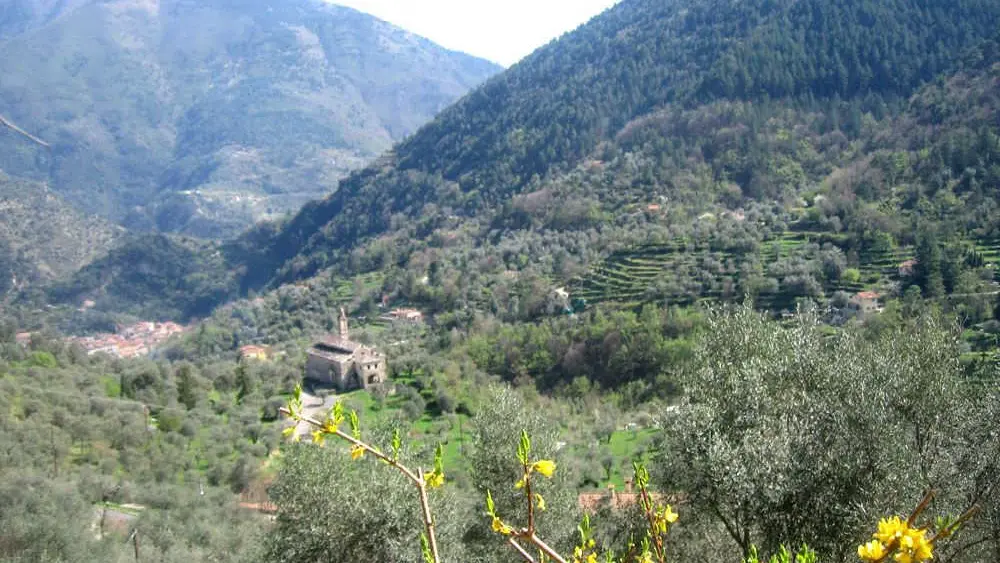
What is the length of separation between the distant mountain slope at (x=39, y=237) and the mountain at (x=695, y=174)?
20.9m

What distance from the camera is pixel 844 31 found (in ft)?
235

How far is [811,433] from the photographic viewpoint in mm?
8711

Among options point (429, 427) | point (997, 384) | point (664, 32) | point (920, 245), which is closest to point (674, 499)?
point (997, 384)

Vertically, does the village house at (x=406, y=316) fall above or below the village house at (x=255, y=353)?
above

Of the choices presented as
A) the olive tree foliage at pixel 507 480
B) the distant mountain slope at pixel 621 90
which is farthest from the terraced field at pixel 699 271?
the olive tree foliage at pixel 507 480

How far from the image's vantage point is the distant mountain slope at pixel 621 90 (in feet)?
219

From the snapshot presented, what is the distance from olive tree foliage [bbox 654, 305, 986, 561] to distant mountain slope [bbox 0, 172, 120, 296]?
3956 inches

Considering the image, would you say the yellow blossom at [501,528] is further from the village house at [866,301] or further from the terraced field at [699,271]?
the terraced field at [699,271]

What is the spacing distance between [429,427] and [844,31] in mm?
66574

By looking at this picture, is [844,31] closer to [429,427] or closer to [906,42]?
[906,42]

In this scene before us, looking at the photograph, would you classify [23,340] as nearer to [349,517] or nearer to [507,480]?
[349,517]

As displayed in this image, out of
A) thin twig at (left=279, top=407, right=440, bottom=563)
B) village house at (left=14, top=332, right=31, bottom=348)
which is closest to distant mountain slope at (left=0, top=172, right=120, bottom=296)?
village house at (left=14, top=332, right=31, bottom=348)

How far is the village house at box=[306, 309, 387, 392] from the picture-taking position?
38.7 m

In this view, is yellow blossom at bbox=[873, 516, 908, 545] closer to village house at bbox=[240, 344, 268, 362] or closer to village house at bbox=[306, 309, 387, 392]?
village house at bbox=[306, 309, 387, 392]
